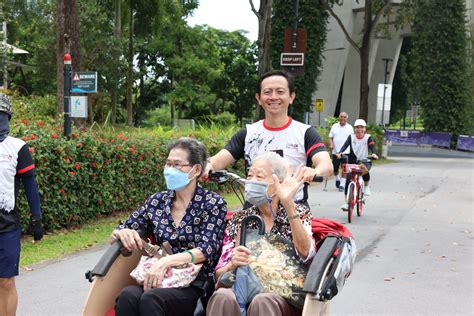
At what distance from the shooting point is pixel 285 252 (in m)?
3.86

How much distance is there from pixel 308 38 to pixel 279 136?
119ft

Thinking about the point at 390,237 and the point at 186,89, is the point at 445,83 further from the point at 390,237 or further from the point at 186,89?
the point at 390,237

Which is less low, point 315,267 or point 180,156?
point 180,156

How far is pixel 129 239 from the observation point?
3.93 metres

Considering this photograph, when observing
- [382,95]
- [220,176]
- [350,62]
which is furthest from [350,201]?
[350,62]

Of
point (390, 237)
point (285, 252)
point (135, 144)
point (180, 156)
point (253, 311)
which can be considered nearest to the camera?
point (253, 311)

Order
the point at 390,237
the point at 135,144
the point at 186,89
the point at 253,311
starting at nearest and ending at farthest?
the point at 253,311 → the point at 390,237 → the point at 135,144 → the point at 186,89

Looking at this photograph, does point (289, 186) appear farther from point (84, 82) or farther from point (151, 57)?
point (151, 57)

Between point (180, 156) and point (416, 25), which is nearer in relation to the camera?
point (180, 156)

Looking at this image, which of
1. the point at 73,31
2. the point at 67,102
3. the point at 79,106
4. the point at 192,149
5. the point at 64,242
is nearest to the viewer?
the point at 192,149

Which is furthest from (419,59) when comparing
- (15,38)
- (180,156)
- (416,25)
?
(180,156)

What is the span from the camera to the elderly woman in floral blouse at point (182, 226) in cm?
384

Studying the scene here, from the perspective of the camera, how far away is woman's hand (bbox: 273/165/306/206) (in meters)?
3.67

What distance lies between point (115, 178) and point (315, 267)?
7.83 m
